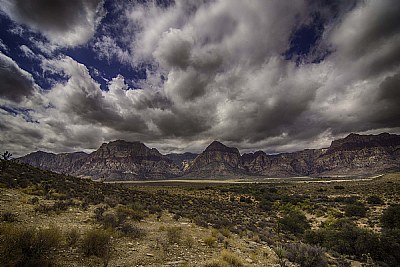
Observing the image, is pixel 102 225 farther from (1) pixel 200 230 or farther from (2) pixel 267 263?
(2) pixel 267 263

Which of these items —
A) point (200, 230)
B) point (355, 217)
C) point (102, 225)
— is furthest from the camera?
point (355, 217)

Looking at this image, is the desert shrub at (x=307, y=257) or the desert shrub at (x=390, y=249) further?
the desert shrub at (x=390, y=249)

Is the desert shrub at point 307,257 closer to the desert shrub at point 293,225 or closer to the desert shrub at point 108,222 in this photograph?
the desert shrub at point 293,225

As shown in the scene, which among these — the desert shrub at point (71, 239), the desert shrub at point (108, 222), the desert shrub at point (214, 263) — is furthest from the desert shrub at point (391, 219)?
the desert shrub at point (71, 239)

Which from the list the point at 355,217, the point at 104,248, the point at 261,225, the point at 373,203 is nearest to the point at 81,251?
the point at 104,248

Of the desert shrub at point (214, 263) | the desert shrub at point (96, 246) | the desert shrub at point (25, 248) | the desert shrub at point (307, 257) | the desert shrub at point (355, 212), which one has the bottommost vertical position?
the desert shrub at point (355, 212)

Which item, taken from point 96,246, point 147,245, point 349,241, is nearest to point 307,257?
point 349,241

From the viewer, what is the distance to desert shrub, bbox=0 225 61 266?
19.9ft

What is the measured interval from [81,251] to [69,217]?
5.54m

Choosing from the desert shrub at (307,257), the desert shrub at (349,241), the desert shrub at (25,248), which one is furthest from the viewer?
the desert shrub at (349,241)

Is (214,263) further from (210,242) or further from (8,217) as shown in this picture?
(8,217)

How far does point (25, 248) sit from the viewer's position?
22.1ft

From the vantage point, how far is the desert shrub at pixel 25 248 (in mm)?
6054

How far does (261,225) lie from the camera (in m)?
21.0
